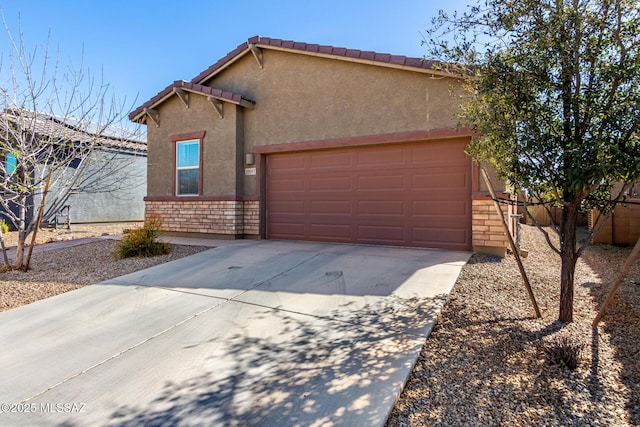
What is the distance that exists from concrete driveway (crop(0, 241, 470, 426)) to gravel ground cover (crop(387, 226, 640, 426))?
0.60 ft

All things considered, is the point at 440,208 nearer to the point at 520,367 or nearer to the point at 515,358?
the point at 515,358

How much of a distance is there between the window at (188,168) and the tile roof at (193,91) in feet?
4.62

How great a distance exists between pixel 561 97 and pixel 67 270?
25.0 ft

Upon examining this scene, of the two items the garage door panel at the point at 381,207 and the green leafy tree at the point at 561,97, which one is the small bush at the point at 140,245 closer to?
the garage door panel at the point at 381,207

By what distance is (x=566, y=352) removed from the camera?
2.64 metres

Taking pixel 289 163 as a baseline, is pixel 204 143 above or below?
above

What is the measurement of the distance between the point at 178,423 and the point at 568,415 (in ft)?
8.02

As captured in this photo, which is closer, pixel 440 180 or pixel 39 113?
pixel 39 113

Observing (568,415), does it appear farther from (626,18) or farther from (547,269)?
(547,269)

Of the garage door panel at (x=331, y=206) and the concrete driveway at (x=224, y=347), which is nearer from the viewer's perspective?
the concrete driveway at (x=224, y=347)

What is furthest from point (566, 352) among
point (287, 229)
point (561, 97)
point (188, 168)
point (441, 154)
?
point (188, 168)

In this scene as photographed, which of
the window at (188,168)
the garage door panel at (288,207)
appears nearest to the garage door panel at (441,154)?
the garage door panel at (288,207)

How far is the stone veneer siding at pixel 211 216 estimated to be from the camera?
9164 mm

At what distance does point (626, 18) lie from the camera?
9.59ft
